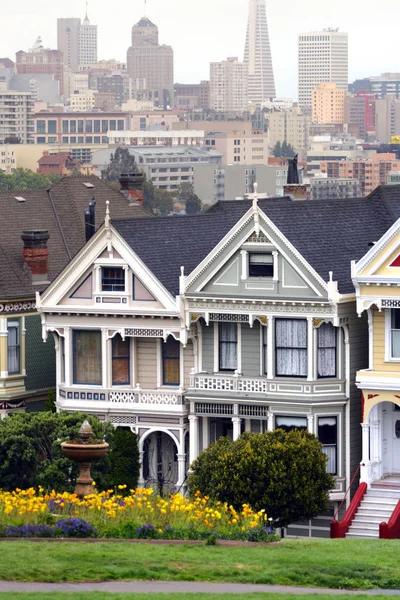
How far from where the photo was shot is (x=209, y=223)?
5312 centimetres

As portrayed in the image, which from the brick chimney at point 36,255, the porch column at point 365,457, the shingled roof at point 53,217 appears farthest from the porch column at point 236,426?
the brick chimney at point 36,255

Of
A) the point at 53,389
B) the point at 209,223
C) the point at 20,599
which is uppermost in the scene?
the point at 209,223

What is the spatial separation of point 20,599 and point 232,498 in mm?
15660

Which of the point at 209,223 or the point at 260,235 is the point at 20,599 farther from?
the point at 209,223

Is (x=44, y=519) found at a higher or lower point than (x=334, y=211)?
lower

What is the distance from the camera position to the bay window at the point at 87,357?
5138 cm

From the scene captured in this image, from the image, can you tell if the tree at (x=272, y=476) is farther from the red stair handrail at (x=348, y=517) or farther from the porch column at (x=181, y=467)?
the porch column at (x=181, y=467)

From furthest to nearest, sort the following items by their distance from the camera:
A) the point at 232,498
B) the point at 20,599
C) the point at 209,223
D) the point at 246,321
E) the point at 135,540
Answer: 1. the point at 209,223
2. the point at 246,321
3. the point at 232,498
4. the point at 135,540
5. the point at 20,599

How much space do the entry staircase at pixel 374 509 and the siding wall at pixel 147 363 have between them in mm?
6525

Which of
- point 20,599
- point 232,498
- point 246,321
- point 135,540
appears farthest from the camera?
point 246,321

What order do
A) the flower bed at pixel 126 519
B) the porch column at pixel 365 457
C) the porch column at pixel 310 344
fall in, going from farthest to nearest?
the porch column at pixel 310 344 < the porch column at pixel 365 457 < the flower bed at pixel 126 519

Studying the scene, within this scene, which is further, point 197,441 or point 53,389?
point 53,389

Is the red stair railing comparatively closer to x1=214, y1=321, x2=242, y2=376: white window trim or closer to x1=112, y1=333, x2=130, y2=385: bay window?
x1=214, y1=321, x2=242, y2=376: white window trim

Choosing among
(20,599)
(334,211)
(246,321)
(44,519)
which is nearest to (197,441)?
(246,321)
